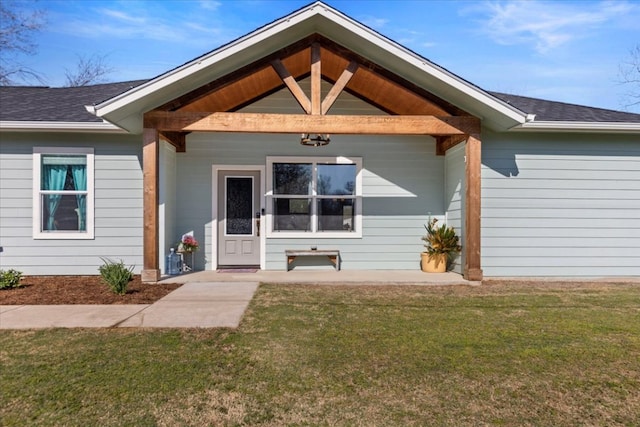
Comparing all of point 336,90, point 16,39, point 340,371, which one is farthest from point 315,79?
point 16,39

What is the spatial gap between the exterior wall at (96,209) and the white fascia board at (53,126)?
13.3 inches

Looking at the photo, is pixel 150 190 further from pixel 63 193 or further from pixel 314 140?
pixel 314 140

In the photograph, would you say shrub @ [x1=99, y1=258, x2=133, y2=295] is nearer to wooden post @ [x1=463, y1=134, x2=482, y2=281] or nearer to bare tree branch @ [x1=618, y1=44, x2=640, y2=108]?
wooden post @ [x1=463, y1=134, x2=482, y2=281]

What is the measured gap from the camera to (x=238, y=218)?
28.8ft

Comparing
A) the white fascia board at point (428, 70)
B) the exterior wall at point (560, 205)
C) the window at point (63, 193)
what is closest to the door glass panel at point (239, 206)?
the window at point (63, 193)

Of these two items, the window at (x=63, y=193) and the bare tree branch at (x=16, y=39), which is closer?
the window at (x=63, y=193)

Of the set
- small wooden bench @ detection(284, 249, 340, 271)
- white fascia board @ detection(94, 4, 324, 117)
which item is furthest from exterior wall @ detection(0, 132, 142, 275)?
small wooden bench @ detection(284, 249, 340, 271)

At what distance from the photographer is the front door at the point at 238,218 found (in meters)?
8.70

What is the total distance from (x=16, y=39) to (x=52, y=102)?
46.4ft

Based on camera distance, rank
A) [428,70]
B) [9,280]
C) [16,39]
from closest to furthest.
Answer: [428,70]
[9,280]
[16,39]

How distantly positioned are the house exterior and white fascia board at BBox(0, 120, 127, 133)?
0.08 ft

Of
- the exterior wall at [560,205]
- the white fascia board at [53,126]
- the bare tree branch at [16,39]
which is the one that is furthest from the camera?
the bare tree branch at [16,39]

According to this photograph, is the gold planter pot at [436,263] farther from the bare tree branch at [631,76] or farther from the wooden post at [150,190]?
the bare tree branch at [631,76]

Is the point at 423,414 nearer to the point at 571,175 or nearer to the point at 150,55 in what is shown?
the point at 571,175
